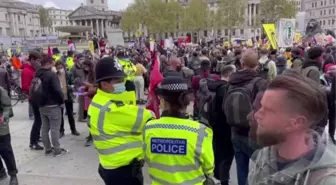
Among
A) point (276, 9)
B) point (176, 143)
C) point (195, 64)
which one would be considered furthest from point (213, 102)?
point (276, 9)

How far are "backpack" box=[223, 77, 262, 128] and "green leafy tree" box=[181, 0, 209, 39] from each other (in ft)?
234

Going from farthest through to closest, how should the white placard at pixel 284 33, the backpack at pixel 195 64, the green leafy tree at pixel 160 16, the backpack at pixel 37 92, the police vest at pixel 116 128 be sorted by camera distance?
1. the green leafy tree at pixel 160 16
2. the white placard at pixel 284 33
3. the backpack at pixel 195 64
4. the backpack at pixel 37 92
5. the police vest at pixel 116 128

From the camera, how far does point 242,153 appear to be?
3738 millimetres

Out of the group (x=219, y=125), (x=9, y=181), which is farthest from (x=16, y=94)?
(x=219, y=125)

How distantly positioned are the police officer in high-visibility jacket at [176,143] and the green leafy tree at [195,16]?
238 feet

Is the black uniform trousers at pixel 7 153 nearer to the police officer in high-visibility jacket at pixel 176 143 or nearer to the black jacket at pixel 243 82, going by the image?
the police officer in high-visibility jacket at pixel 176 143

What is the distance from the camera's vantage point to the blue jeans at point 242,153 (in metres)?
3.57

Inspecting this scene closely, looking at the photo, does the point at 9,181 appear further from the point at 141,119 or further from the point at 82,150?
the point at 141,119

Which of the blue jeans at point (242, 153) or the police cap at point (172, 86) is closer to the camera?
the police cap at point (172, 86)

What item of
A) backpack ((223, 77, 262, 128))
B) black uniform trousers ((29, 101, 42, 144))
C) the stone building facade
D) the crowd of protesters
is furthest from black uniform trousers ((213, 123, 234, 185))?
the stone building facade

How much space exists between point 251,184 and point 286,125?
36 cm

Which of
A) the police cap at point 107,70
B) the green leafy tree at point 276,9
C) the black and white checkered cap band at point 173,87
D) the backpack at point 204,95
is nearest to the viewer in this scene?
the black and white checkered cap band at point 173,87

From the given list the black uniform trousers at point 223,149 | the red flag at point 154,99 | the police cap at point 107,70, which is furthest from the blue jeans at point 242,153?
the police cap at point 107,70

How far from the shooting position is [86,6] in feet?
370
